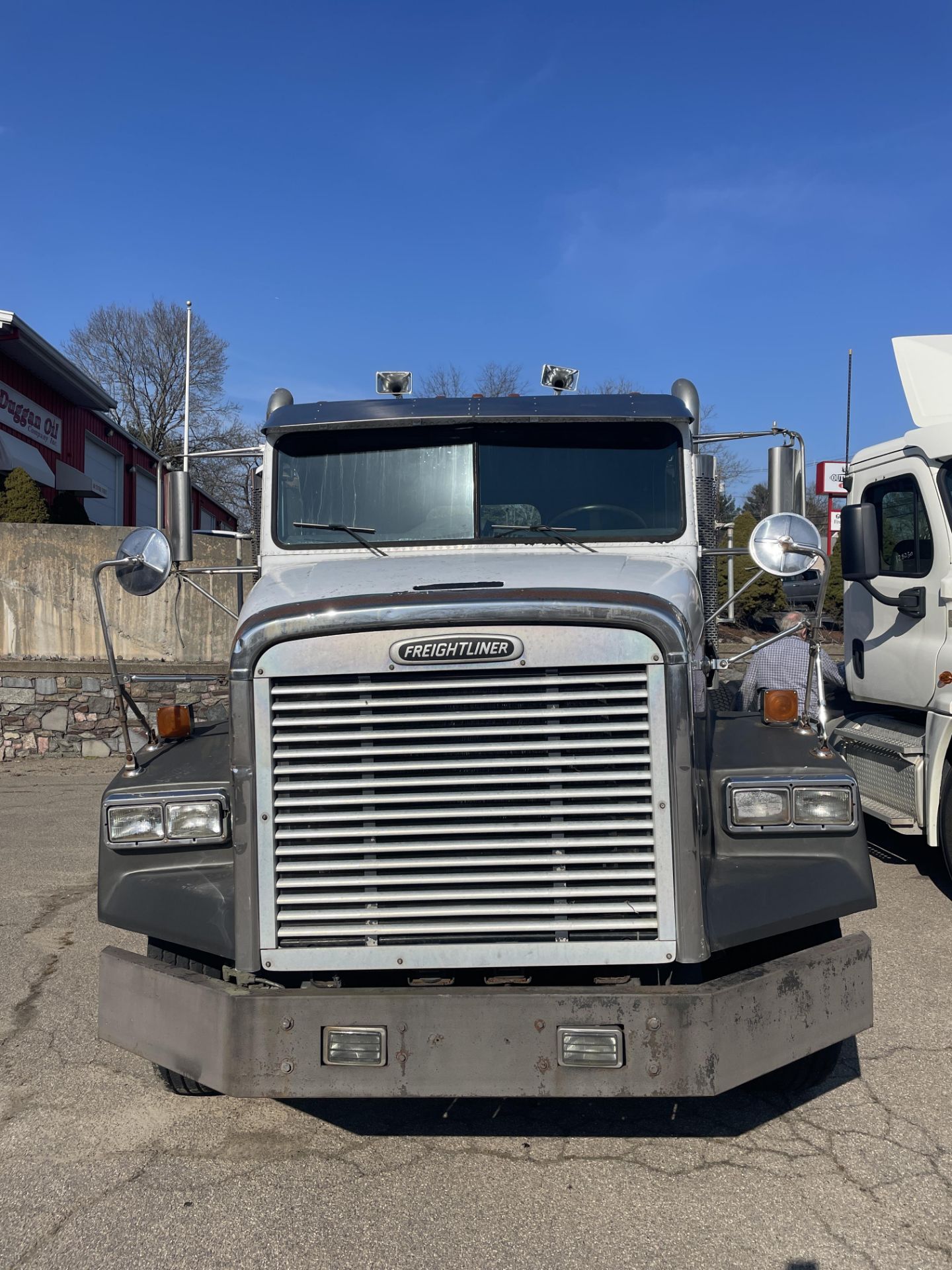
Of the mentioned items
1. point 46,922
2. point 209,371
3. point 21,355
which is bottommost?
point 46,922

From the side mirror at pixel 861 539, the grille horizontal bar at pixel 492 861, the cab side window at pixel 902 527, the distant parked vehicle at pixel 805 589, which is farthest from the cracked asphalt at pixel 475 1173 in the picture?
the cab side window at pixel 902 527

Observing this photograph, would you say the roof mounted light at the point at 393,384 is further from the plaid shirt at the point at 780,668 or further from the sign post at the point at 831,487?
the plaid shirt at the point at 780,668

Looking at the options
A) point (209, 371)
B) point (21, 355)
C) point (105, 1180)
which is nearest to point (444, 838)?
point (105, 1180)

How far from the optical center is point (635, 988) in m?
3.00

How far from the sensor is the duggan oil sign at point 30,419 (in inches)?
720

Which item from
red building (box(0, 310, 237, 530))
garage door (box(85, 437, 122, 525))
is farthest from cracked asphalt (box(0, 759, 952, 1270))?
garage door (box(85, 437, 122, 525))

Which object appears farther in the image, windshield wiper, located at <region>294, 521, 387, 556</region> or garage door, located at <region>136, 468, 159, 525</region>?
garage door, located at <region>136, 468, 159, 525</region>

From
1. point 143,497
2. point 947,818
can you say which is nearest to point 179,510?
point 947,818

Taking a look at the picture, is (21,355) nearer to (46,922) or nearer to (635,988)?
(46,922)

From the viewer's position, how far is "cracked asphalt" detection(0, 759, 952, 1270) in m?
2.94

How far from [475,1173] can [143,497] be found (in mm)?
25528

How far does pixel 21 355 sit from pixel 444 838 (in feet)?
58.8

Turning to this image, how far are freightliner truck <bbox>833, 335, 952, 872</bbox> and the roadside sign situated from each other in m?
0.76

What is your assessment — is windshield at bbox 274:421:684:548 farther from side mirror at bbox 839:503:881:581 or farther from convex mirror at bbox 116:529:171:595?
side mirror at bbox 839:503:881:581
